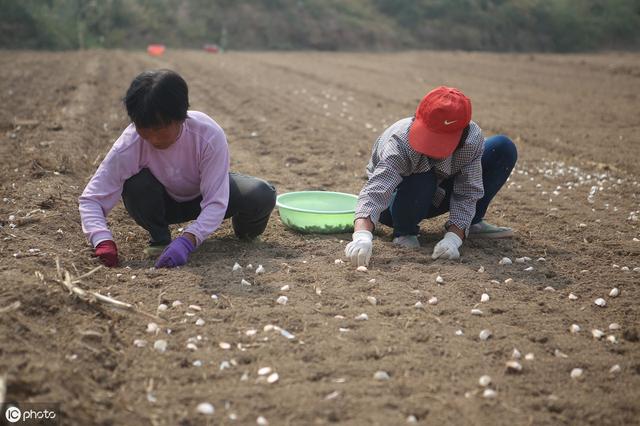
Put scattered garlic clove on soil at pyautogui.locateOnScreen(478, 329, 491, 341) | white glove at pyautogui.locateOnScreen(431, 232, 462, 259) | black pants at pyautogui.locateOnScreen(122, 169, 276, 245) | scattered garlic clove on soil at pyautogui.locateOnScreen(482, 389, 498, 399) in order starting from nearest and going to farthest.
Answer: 1. scattered garlic clove on soil at pyautogui.locateOnScreen(482, 389, 498, 399)
2. scattered garlic clove on soil at pyautogui.locateOnScreen(478, 329, 491, 341)
3. black pants at pyautogui.locateOnScreen(122, 169, 276, 245)
4. white glove at pyautogui.locateOnScreen(431, 232, 462, 259)

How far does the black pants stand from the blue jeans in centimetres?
78

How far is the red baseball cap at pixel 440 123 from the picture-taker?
3709 millimetres

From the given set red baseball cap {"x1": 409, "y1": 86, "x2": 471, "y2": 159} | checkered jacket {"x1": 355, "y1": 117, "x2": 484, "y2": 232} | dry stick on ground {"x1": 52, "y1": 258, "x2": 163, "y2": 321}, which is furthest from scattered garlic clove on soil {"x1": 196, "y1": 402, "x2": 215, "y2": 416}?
red baseball cap {"x1": 409, "y1": 86, "x2": 471, "y2": 159}

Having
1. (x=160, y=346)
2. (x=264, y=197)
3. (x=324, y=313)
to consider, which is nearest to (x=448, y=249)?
(x=324, y=313)

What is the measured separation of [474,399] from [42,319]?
1.90m

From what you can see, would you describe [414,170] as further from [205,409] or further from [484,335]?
[205,409]

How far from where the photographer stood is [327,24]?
24.2 metres

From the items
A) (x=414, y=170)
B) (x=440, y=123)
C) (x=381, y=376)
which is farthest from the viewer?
(x=414, y=170)

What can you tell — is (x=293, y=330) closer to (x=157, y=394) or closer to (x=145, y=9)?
(x=157, y=394)

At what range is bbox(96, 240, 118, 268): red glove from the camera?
3.75 meters

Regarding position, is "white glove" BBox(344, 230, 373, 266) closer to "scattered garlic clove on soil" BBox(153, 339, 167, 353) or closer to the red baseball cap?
the red baseball cap

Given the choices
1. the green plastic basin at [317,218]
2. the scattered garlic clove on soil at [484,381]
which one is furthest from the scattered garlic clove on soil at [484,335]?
the green plastic basin at [317,218]

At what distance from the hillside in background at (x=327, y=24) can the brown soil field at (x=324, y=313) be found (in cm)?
1326

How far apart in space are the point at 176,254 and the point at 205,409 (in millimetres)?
1386
